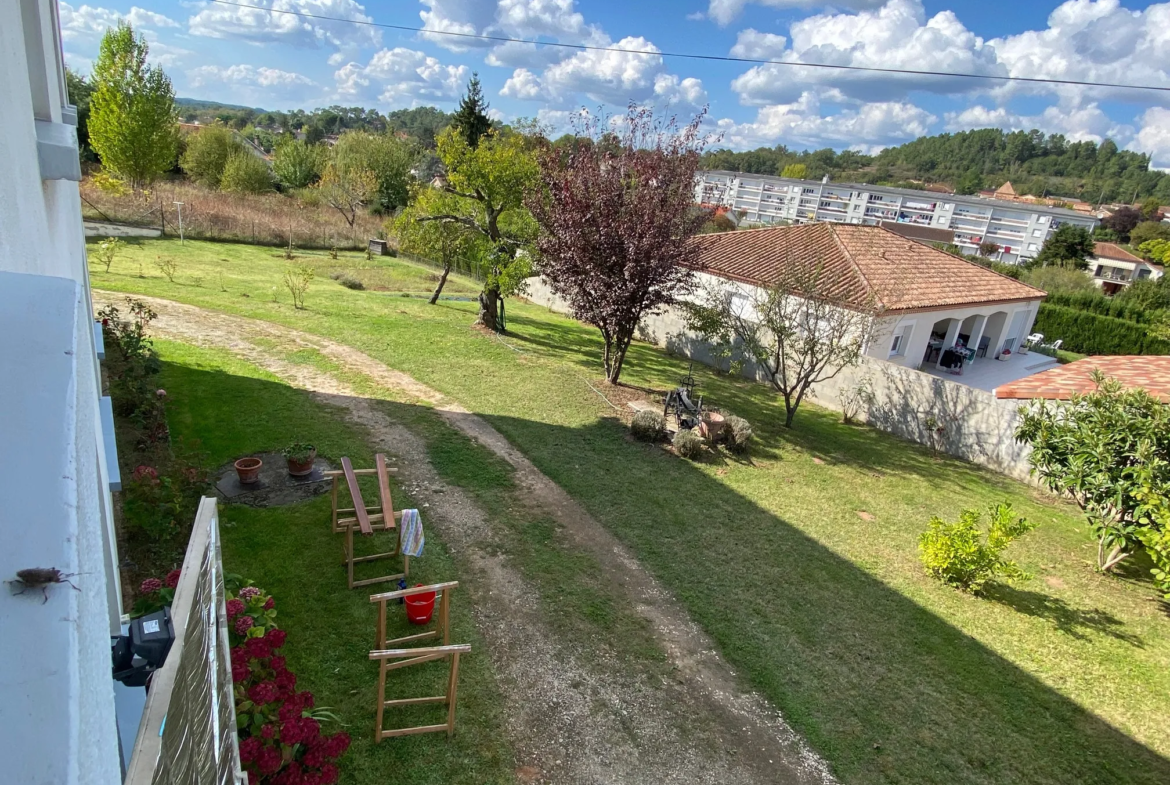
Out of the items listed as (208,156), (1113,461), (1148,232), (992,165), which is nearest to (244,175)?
(208,156)

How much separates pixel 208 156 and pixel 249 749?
140ft

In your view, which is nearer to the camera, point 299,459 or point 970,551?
point 970,551

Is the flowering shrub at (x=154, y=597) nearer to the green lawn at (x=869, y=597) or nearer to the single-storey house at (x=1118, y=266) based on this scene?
the green lawn at (x=869, y=597)

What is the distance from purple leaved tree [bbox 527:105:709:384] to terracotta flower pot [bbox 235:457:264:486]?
7.14 meters

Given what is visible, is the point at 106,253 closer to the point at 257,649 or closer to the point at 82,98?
the point at 257,649

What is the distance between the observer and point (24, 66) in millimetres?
2439

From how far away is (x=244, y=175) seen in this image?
116 ft

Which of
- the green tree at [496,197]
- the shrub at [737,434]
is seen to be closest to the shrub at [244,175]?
the green tree at [496,197]

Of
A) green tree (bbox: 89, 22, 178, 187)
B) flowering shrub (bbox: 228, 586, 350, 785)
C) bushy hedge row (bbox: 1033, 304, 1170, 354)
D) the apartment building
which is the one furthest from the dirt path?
the apartment building

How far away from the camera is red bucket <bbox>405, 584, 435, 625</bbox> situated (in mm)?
5707

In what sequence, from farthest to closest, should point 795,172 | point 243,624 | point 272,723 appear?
point 795,172, point 243,624, point 272,723

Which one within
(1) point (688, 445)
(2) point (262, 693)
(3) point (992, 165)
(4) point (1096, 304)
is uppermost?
(3) point (992, 165)

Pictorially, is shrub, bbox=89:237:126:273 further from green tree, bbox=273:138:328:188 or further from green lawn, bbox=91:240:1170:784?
green tree, bbox=273:138:328:188

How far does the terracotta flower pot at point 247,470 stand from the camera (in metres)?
7.70
